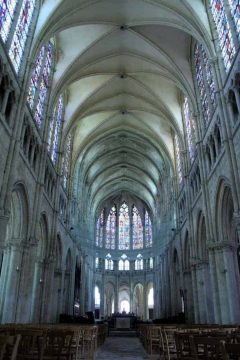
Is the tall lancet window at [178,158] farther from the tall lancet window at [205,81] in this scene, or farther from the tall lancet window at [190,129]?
the tall lancet window at [205,81]

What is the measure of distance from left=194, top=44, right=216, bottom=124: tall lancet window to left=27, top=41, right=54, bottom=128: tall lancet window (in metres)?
11.0

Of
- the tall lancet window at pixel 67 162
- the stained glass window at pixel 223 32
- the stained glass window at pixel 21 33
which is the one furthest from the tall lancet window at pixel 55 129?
the stained glass window at pixel 223 32

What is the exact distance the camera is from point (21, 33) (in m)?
17.5

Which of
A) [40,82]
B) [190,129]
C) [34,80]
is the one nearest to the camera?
[34,80]

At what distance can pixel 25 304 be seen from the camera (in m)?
17.3

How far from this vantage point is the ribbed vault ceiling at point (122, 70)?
20172 mm

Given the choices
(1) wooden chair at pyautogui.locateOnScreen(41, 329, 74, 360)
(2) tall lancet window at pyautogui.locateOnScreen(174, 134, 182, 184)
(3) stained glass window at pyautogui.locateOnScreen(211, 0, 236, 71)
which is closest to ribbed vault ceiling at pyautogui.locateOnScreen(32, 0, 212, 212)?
(3) stained glass window at pyautogui.locateOnScreen(211, 0, 236, 71)

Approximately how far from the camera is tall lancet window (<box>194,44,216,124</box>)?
20.0 m

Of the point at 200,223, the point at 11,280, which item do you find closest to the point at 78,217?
the point at 200,223

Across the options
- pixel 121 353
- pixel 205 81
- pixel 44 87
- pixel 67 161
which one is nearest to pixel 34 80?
pixel 44 87

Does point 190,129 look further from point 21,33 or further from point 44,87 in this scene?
point 21,33

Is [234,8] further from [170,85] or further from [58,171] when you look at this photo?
[58,171]

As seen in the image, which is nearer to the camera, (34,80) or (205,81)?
(34,80)

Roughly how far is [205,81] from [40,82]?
11194 mm
